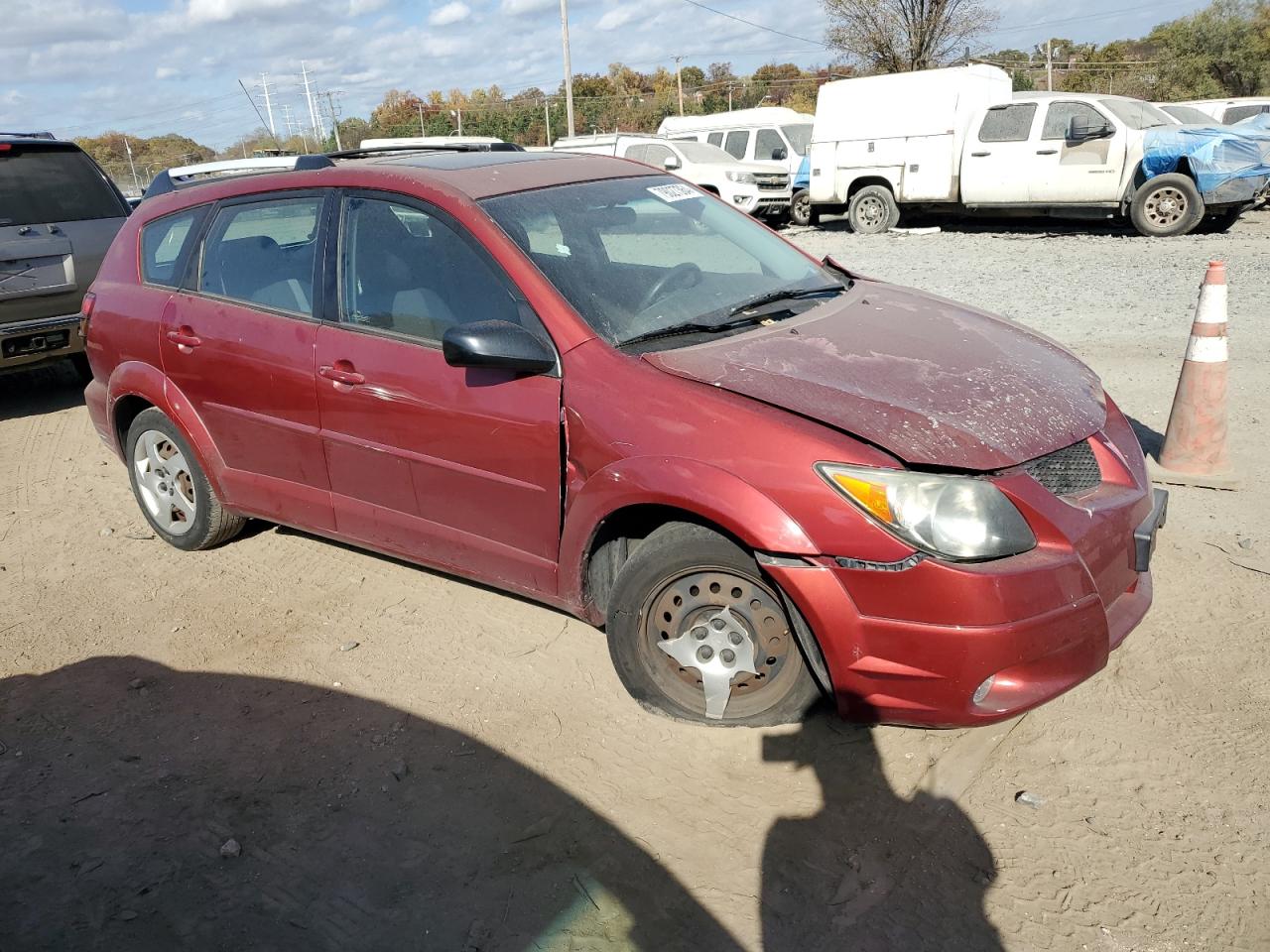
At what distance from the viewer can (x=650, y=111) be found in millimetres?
51469

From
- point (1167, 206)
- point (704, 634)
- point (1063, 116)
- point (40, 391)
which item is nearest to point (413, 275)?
point (704, 634)

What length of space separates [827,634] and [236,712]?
2183mm

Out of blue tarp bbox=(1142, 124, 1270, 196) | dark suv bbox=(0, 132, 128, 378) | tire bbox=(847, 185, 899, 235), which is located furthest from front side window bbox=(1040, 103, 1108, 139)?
dark suv bbox=(0, 132, 128, 378)

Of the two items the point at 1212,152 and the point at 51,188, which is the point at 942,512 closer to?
the point at 51,188

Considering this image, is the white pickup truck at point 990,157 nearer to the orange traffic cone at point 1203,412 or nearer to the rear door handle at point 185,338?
the orange traffic cone at point 1203,412

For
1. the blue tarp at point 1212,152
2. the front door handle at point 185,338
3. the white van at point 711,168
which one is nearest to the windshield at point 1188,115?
the blue tarp at point 1212,152

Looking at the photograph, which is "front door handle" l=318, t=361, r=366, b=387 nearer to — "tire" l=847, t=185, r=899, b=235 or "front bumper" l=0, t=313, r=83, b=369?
"front bumper" l=0, t=313, r=83, b=369

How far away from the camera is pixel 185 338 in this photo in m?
4.43

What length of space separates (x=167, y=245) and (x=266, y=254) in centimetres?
83

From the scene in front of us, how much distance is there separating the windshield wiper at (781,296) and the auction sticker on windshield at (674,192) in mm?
712

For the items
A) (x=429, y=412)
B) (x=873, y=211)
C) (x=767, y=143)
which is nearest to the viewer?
(x=429, y=412)

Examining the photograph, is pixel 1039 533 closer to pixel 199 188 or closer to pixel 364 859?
pixel 364 859

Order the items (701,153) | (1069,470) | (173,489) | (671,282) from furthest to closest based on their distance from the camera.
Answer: (701,153) < (173,489) < (671,282) < (1069,470)

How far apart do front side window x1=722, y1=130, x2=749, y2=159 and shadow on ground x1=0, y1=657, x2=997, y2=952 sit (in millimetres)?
18240
